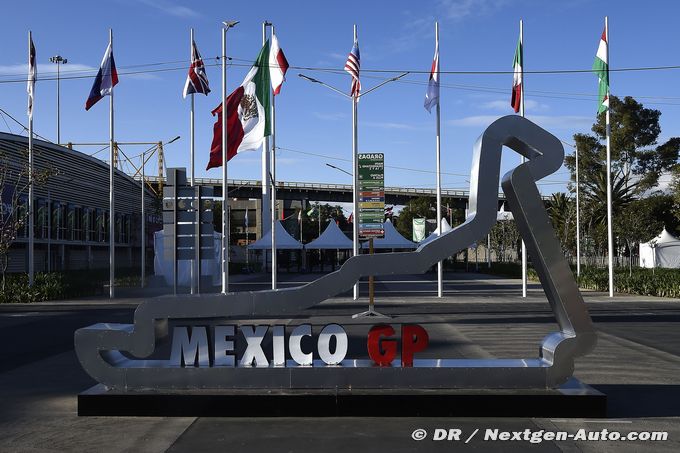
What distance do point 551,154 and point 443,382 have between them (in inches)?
137

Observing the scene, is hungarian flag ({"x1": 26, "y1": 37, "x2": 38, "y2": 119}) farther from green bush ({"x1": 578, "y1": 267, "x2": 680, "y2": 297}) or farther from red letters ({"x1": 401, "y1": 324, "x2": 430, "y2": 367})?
green bush ({"x1": 578, "y1": 267, "x2": 680, "y2": 297})

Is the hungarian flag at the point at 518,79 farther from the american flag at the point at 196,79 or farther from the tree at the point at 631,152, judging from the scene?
the tree at the point at 631,152

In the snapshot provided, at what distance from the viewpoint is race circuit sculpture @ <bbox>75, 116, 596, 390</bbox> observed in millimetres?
8750

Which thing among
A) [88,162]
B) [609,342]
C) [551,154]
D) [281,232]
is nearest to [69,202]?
[88,162]

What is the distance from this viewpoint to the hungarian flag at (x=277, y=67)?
26.1 meters

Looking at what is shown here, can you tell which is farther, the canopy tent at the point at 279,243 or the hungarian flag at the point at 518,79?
the canopy tent at the point at 279,243

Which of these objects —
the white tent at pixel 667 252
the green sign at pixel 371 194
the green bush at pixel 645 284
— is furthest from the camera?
the white tent at pixel 667 252

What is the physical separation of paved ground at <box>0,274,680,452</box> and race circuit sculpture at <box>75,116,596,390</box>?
56cm

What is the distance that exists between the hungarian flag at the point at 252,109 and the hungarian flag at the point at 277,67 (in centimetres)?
38

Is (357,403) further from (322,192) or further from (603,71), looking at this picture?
(322,192)

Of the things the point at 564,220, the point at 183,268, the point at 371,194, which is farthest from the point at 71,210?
the point at 564,220

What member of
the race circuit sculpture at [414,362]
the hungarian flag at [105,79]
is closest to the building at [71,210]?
the hungarian flag at [105,79]

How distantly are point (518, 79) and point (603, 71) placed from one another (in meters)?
3.70

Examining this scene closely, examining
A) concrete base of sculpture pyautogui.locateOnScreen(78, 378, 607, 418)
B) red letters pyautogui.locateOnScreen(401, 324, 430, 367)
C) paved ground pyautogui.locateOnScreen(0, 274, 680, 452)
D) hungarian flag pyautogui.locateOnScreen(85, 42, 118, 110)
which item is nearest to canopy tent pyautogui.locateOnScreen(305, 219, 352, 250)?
hungarian flag pyautogui.locateOnScreen(85, 42, 118, 110)
